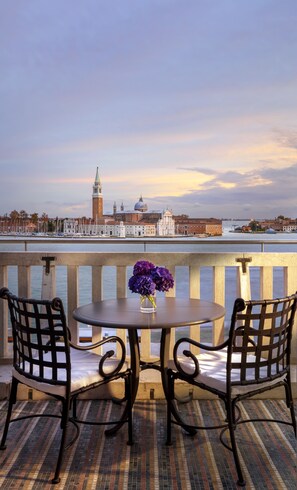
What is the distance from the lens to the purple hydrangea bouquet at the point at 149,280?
2.62 metres

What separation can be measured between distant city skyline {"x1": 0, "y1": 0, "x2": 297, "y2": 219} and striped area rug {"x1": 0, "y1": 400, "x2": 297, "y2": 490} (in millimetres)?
8627

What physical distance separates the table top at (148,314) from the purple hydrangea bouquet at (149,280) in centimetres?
12

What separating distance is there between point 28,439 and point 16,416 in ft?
1.15

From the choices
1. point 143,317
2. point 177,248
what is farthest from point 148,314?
point 177,248

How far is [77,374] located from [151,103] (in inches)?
710

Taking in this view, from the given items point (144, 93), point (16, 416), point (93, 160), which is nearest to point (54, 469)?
point (16, 416)

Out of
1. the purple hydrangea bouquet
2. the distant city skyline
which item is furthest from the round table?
the distant city skyline

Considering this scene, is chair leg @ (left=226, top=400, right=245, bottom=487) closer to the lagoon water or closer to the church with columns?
the lagoon water

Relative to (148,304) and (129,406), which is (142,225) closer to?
(148,304)

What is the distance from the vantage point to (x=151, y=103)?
19094 millimetres

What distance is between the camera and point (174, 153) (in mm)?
20875

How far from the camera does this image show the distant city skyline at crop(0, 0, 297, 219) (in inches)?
488

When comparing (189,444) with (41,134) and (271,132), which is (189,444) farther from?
(41,134)

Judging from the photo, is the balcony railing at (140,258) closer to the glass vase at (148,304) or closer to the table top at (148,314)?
the table top at (148,314)
